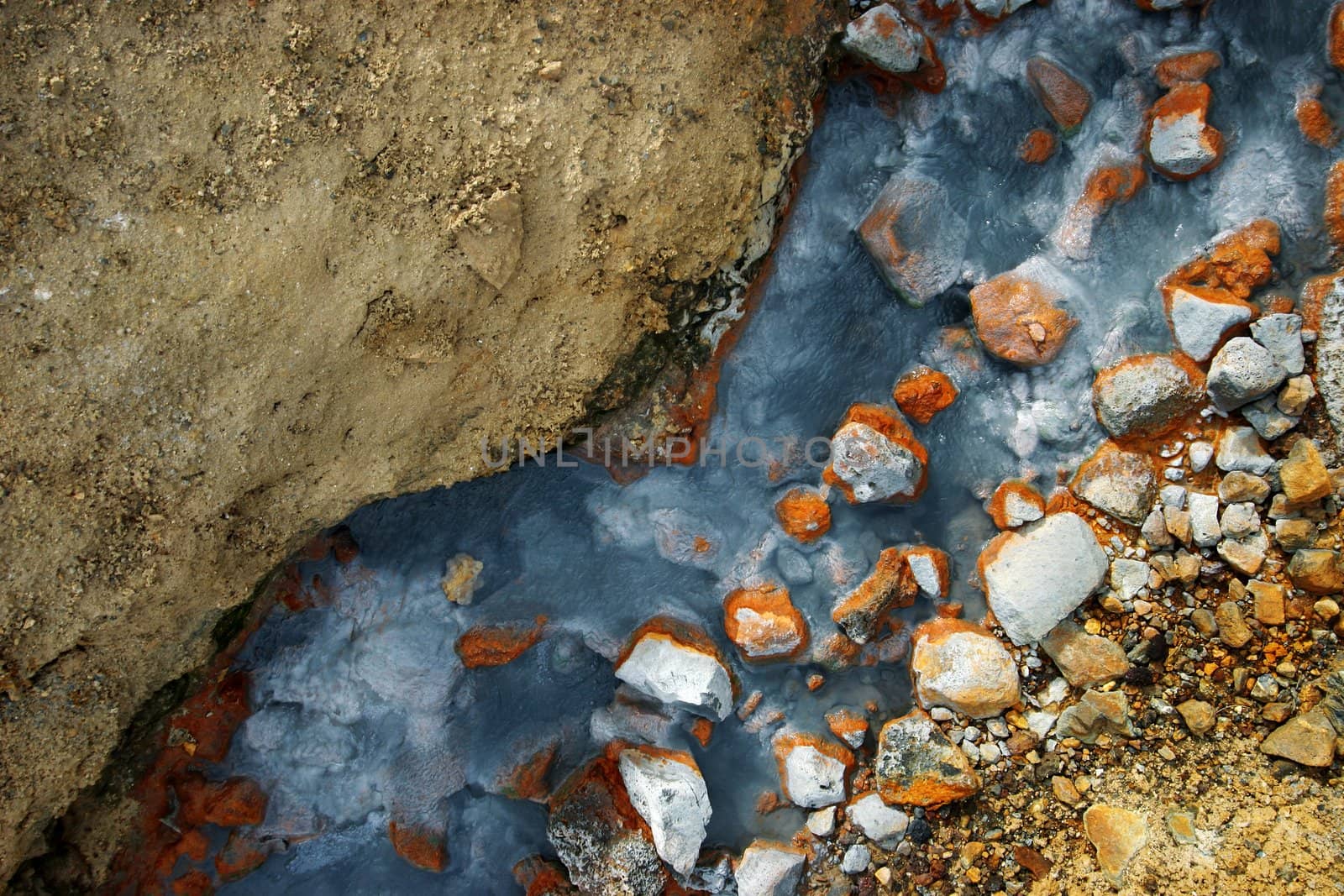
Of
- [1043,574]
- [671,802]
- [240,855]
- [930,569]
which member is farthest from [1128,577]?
[240,855]

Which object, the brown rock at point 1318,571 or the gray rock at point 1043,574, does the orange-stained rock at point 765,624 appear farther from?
the brown rock at point 1318,571

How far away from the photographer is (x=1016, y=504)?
2768mm

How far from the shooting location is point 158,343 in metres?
2.24

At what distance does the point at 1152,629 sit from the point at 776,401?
147 cm

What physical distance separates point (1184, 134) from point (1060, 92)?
416 millimetres

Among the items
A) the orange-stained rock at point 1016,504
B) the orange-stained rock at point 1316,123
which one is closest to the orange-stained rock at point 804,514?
the orange-stained rock at point 1016,504

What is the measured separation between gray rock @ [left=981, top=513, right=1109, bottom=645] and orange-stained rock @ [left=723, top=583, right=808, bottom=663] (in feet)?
2.29

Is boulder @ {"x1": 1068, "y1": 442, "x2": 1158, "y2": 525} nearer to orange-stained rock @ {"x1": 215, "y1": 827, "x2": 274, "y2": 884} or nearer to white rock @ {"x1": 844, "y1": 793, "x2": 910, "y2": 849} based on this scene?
white rock @ {"x1": 844, "y1": 793, "x2": 910, "y2": 849}

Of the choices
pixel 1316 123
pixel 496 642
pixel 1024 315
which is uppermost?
pixel 1316 123

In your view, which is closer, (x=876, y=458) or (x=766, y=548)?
(x=876, y=458)

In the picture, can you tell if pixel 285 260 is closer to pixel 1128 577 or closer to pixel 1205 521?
pixel 1128 577

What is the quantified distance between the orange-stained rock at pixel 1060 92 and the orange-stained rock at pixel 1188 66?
234 mm

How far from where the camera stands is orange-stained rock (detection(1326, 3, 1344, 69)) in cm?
246

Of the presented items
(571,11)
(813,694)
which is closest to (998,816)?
(813,694)
